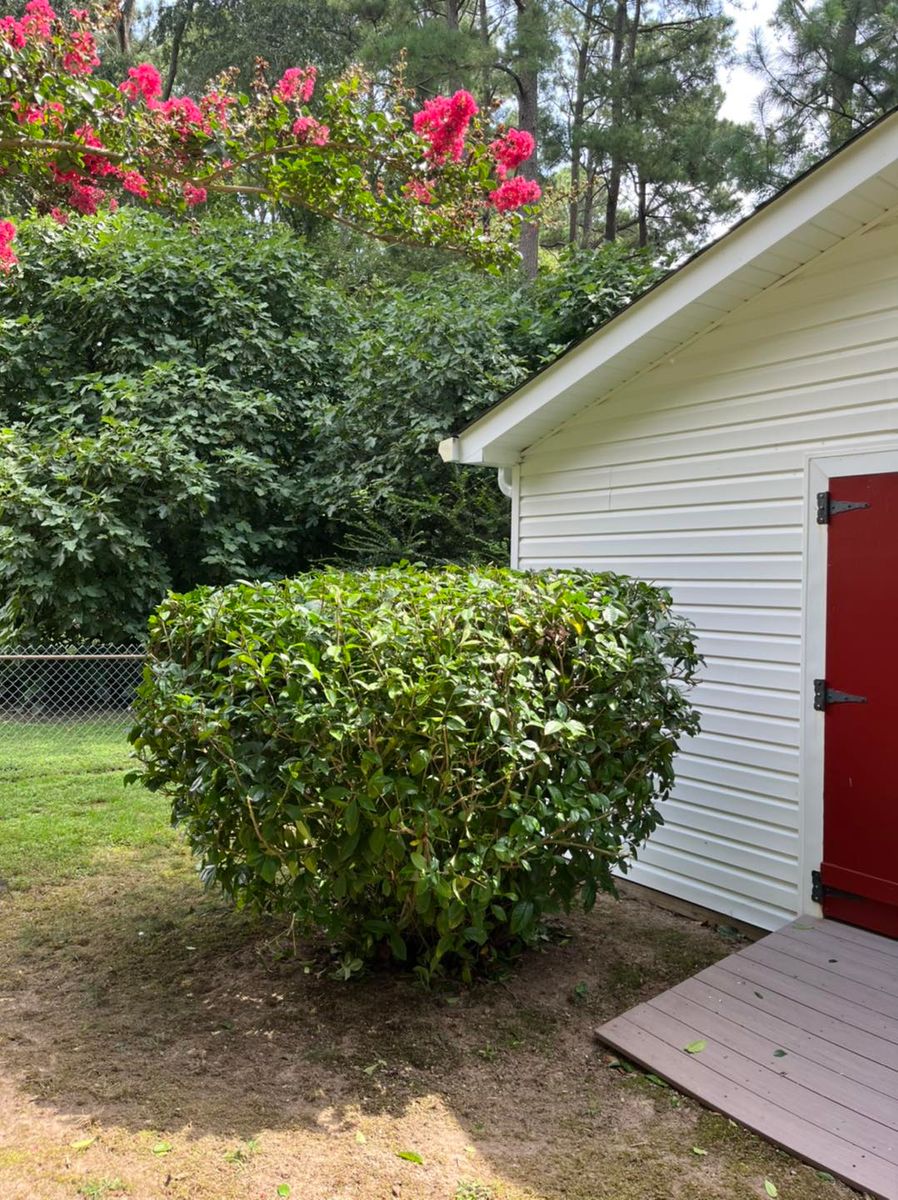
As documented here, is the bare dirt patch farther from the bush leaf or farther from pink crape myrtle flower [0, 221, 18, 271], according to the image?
pink crape myrtle flower [0, 221, 18, 271]

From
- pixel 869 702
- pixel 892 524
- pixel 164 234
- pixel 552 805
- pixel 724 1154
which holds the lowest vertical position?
pixel 724 1154

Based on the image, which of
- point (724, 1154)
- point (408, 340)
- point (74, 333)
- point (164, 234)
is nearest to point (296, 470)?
point (408, 340)

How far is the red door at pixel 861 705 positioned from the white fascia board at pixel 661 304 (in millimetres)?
1146

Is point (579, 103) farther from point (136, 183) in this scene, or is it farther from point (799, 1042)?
point (799, 1042)

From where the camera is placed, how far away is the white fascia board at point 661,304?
339 cm

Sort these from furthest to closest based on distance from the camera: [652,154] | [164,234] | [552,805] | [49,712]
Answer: [652,154], [164,234], [49,712], [552,805]

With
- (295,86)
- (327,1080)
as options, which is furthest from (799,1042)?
(295,86)

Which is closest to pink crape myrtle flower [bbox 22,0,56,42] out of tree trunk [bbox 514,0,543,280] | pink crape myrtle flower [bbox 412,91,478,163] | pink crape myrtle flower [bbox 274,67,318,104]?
pink crape myrtle flower [bbox 274,67,318,104]

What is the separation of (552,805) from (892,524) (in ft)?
6.20

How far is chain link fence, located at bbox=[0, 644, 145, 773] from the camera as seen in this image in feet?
27.8

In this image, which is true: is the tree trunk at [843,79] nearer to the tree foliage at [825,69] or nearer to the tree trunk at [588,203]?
the tree foliage at [825,69]

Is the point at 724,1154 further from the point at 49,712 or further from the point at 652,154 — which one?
the point at 652,154

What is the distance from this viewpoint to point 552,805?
327 cm

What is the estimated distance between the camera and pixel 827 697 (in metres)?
3.76
